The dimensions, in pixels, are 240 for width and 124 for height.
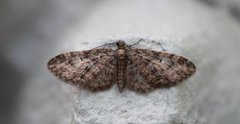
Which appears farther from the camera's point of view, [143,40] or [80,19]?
[80,19]

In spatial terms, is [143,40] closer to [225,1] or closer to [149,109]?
[149,109]

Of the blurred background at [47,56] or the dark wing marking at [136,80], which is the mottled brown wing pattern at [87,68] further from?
the blurred background at [47,56]

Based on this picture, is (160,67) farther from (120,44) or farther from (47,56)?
(47,56)

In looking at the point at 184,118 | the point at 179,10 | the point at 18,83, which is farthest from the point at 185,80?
the point at 18,83

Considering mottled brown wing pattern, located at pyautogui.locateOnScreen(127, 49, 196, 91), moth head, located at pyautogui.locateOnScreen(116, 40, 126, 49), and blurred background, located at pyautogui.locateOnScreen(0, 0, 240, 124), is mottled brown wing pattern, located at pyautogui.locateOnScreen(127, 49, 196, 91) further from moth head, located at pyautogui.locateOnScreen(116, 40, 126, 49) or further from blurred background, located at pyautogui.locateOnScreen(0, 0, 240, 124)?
blurred background, located at pyautogui.locateOnScreen(0, 0, 240, 124)

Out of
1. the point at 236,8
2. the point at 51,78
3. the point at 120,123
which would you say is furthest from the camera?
the point at 236,8
